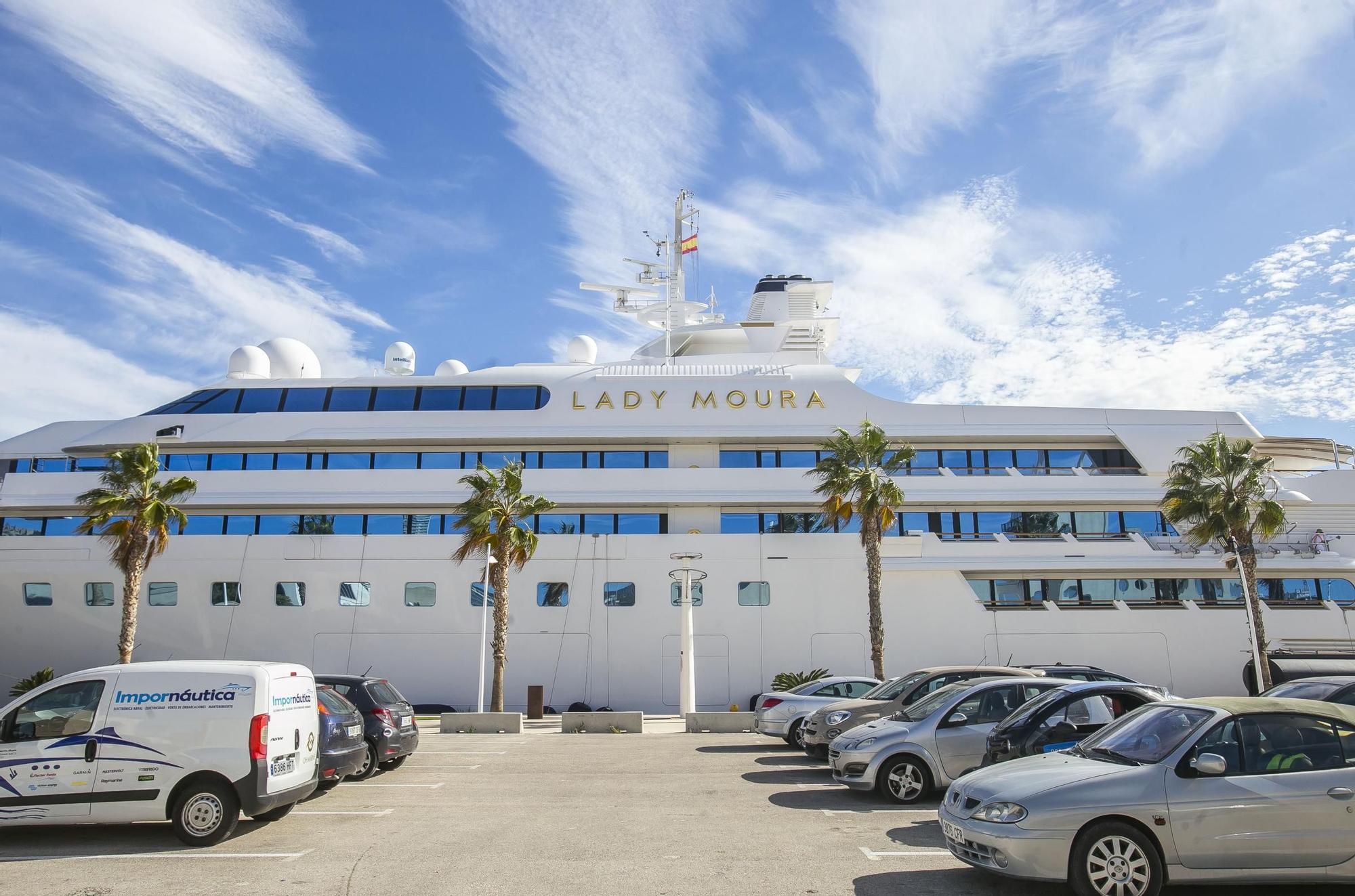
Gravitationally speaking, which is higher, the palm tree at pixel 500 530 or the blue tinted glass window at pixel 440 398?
the blue tinted glass window at pixel 440 398

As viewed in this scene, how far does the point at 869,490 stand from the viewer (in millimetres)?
22484

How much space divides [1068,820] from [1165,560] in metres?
21.6

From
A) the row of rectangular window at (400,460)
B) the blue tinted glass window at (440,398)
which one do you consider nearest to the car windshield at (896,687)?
the row of rectangular window at (400,460)

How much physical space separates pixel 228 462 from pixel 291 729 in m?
19.7

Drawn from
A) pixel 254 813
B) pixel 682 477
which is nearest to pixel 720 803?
pixel 254 813

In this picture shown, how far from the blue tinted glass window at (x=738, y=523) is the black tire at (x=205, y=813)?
17.8m

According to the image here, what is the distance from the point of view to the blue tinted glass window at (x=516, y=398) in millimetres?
26109

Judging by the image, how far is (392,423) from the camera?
25.8 meters

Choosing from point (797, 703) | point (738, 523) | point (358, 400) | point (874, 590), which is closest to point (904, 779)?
point (797, 703)

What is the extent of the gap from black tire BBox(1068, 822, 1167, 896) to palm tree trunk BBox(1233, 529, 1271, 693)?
19.1 m

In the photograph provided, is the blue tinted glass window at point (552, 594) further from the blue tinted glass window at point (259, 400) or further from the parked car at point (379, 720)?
the parked car at point (379, 720)

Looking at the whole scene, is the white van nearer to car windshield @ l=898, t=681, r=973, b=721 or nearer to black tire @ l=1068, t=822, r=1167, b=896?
black tire @ l=1068, t=822, r=1167, b=896

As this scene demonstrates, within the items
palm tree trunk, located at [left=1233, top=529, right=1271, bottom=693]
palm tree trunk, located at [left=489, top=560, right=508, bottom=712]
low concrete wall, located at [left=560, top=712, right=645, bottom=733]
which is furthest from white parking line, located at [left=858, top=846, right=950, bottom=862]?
palm tree trunk, located at [left=1233, top=529, right=1271, bottom=693]

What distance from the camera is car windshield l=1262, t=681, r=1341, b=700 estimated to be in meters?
9.48
